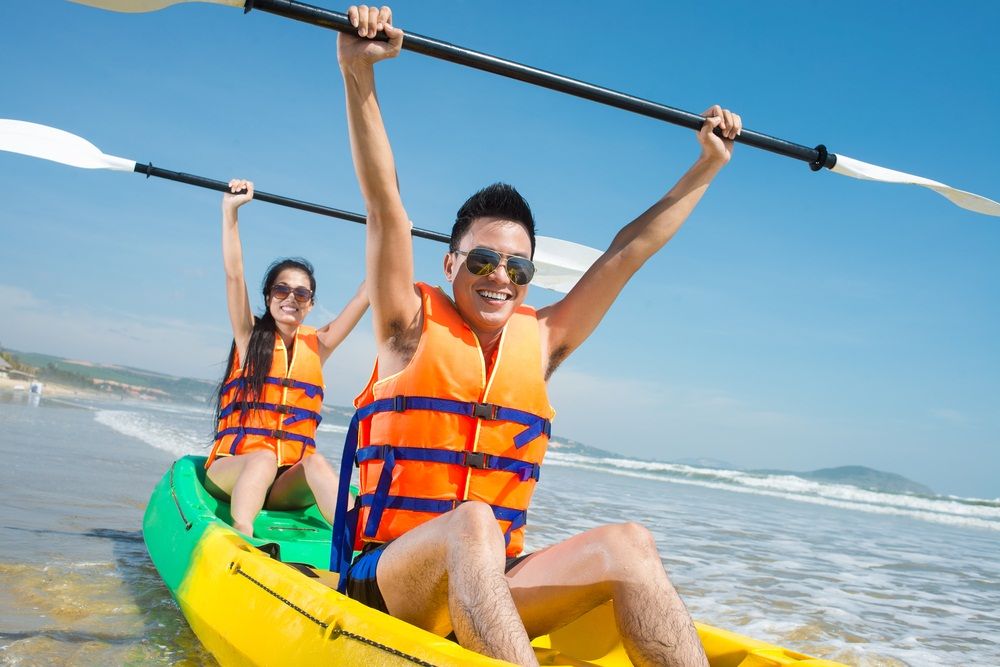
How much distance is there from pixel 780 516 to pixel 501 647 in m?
10.1

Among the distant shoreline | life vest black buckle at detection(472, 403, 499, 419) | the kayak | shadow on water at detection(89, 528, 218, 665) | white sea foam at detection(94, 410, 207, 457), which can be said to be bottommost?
the distant shoreline

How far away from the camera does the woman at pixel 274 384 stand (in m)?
4.27

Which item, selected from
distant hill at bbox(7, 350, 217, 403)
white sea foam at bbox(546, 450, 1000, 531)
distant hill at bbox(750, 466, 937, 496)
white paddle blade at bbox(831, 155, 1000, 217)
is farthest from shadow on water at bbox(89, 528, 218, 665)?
distant hill at bbox(750, 466, 937, 496)

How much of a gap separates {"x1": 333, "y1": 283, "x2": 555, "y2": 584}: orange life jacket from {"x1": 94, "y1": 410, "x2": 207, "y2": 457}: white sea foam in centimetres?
834

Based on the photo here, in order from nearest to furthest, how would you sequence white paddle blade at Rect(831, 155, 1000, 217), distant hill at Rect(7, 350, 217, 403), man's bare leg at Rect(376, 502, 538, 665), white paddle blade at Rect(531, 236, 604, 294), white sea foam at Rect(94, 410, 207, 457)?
man's bare leg at Rect(376, 502, 538, 665) < white paddle blade at Rect(831, 155, 1000, 217) < white paddle blade at Rect(531, 236, 604, 294) < white sea foam at Rect(94, 410, 207, 457) < distant hill at Rect(7, 350, 217, 403)

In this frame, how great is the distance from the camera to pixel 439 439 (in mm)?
2094

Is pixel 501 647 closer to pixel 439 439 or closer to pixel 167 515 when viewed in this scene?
pixel 439 439

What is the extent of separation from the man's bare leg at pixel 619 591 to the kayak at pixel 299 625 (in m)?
0.23

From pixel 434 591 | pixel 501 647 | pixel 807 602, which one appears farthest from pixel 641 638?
pixel 807 602

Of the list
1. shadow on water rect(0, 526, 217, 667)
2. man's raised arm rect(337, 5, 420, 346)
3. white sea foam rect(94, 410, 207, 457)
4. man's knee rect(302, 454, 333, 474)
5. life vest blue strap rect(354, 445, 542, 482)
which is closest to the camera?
man's raised arm rect(337, 5, 420, 346)

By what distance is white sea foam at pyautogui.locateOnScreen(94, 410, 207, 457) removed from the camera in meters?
10.6

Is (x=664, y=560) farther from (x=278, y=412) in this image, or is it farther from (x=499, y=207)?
(x=499, y=207)

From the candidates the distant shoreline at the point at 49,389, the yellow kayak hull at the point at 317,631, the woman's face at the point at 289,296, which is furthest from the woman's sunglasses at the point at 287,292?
the distant shoreline at the point at 49,389

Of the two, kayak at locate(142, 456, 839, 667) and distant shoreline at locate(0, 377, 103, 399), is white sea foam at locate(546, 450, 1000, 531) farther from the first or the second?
kayak at locate(142, 456, 839, 667)
